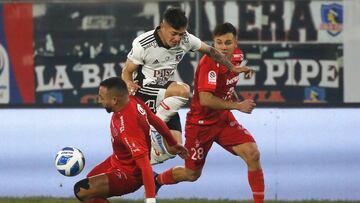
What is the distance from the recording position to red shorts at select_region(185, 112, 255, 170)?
12.1 metres

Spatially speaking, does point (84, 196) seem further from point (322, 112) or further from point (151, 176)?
point (322, 112)

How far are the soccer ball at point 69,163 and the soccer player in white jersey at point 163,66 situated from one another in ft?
2.87

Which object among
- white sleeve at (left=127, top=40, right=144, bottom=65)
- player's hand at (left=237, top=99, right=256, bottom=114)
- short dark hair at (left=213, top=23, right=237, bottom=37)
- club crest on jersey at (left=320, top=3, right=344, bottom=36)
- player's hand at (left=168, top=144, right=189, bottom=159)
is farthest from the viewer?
club crest on jersey at (left=320, top=3, right=344, bottom=36)

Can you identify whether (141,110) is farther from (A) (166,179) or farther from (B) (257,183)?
(A) (166,179)

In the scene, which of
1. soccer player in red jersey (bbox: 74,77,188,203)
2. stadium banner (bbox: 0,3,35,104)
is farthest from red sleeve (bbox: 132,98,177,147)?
stadium banner (bbox: 0,3,35,104)

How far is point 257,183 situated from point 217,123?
0.77 metres

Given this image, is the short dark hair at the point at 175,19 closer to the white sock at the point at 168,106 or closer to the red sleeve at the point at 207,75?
the red sleeve at the point at 207,75

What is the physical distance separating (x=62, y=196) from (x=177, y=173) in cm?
159

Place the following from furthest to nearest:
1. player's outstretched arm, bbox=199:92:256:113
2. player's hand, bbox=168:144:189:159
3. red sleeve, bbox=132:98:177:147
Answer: player's outstretched arm, bbox=199:92:256:113
player's hand, bbox=168:144:189:159
red sleeve, bbox=132:98:177:147

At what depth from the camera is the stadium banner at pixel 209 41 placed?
46.3 feet

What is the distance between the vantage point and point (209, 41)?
555 inches

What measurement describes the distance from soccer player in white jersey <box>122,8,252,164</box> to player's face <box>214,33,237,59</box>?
140mm

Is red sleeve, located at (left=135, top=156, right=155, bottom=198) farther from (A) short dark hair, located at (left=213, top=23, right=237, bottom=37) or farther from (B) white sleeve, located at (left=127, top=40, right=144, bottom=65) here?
(A) short dark hair, located at (left=213, top=23, right=237, bottom=37)

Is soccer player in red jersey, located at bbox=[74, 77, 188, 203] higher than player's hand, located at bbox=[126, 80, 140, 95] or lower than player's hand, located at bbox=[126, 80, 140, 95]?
lower
